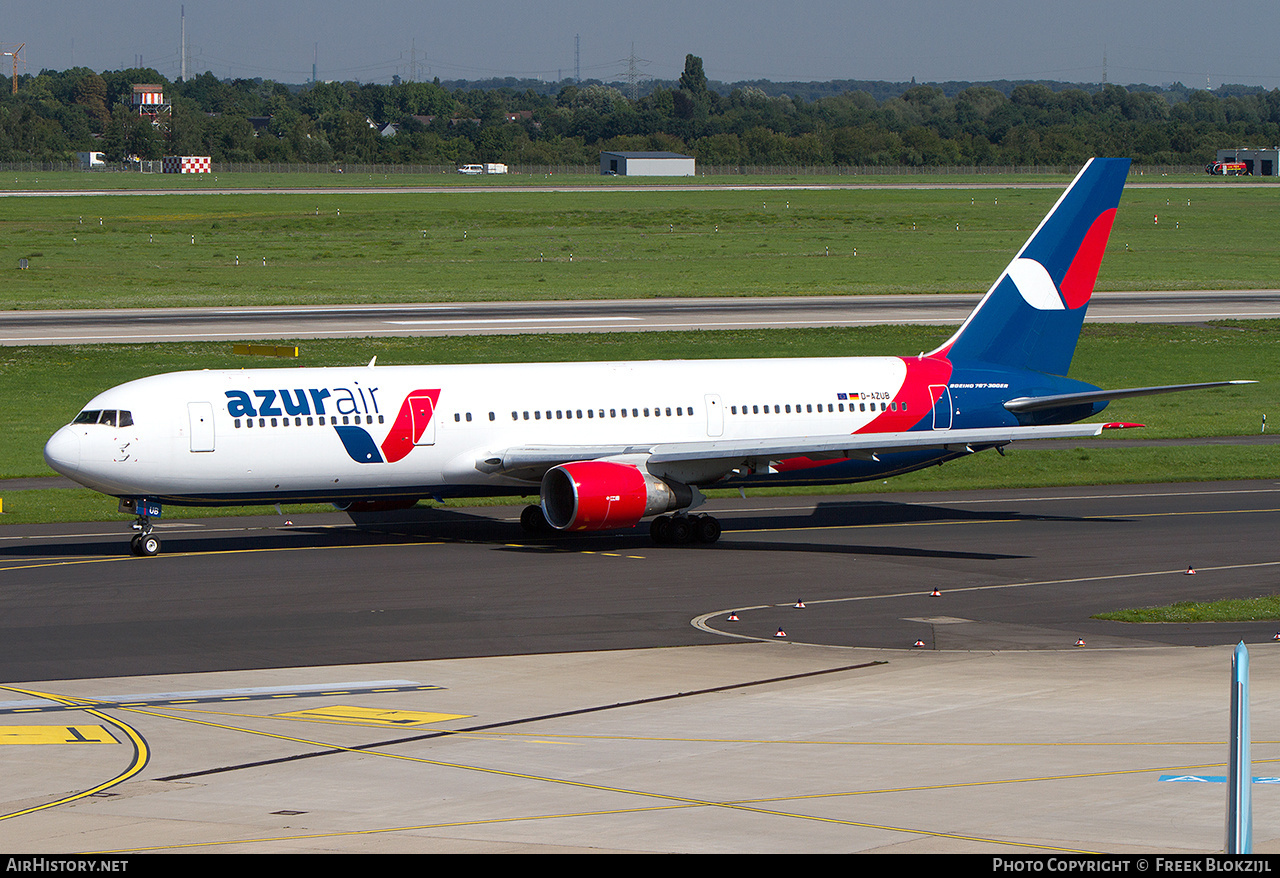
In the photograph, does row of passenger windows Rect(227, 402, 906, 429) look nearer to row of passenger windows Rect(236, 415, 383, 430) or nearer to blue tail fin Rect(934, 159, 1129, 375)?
row of passenger windows Rect(236, 415, 383, 430)

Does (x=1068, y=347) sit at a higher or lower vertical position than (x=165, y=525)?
higher

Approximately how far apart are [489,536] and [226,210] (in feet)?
466

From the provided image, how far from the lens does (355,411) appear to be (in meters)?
40.1

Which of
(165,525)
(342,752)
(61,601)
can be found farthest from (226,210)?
(342,752)

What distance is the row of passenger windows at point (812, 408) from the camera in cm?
4384

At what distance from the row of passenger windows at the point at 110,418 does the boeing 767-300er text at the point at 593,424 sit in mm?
41

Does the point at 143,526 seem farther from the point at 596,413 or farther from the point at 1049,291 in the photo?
the point at 1049,291

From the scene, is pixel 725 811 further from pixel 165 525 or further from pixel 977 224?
pixel 977 224

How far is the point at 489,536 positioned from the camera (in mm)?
43250

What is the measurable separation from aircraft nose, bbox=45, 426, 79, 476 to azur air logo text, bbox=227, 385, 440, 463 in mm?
3645

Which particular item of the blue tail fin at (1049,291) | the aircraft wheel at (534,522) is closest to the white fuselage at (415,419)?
the aircraft wheel at (534,522)

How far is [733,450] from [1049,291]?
42.3ft

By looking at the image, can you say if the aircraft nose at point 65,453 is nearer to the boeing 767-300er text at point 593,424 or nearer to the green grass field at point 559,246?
the boeing 767-300er text at point 593,424

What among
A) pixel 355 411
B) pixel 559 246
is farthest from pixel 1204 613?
pixel 559 246
